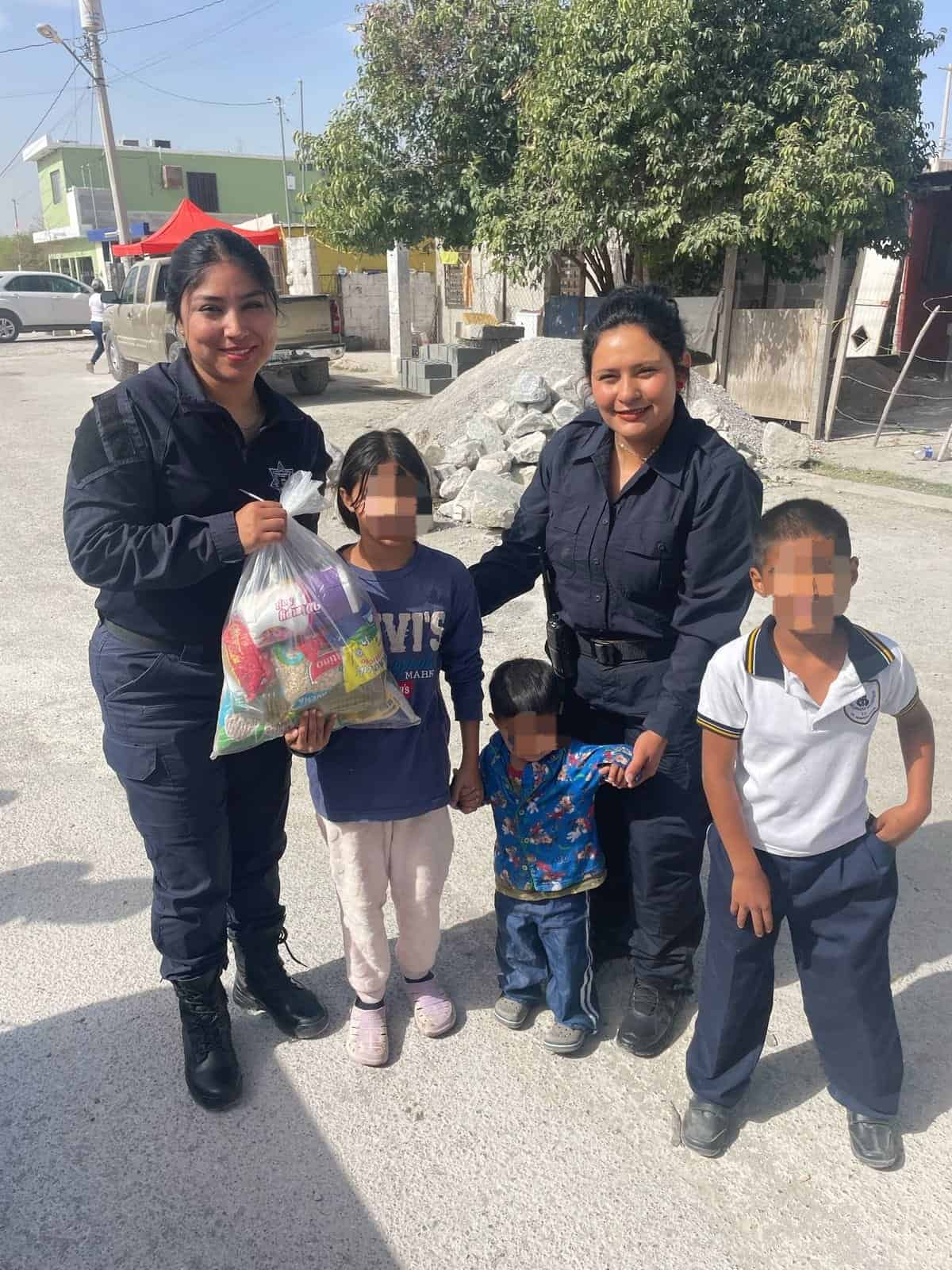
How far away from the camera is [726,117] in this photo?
368 inches

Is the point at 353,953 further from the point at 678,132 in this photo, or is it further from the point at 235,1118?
the point at 678,132

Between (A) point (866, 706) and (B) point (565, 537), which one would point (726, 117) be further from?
(A) point (866, 706)

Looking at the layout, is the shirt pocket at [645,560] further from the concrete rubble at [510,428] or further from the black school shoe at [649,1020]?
the concrete rubble at [510,428]

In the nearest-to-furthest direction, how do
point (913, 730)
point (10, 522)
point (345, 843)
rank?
point (913, 730)
point (345, 843)
point (10, 522)

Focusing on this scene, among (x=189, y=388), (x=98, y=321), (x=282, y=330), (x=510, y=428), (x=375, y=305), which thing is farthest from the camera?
(x=375, y=305)

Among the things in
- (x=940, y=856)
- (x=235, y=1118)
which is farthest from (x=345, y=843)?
→ (x=940, y=856)

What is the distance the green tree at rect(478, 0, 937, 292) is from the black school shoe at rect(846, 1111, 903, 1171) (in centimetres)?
895

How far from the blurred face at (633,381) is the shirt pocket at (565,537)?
0.82 feet

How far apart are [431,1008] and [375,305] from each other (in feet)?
68.7

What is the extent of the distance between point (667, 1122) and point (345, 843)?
972 millimetres

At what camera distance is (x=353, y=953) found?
2311 millimetres

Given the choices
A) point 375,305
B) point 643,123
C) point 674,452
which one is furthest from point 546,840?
point 375,305

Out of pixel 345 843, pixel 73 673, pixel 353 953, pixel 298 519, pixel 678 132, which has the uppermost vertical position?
pixel 678 132

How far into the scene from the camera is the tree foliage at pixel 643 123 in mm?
9031
